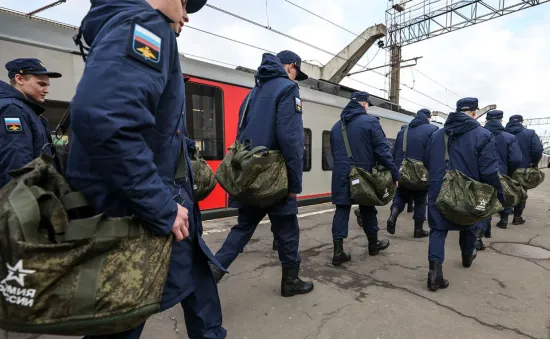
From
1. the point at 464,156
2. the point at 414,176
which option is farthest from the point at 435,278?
the point at 414,176

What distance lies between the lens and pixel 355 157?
3.74 m

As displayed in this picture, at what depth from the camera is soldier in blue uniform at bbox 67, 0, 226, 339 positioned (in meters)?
0.99

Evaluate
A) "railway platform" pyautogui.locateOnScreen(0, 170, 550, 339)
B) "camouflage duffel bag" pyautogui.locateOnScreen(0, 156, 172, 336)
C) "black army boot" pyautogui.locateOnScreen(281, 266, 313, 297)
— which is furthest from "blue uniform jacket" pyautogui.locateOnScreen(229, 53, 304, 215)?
"camouflage duffel bag" pyautogui.locateOnScreen(0, 156, 172, 336)

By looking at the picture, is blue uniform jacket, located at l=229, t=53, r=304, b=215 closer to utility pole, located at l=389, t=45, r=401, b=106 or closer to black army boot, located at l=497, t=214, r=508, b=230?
black army boot, located at l=497, t=214, r=508, b=230

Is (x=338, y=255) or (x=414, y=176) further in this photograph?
(x=414, y=176)

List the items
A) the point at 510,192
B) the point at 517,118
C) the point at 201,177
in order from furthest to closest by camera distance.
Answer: the point at 517,118 → the point at 510,192 → the point at 201,177

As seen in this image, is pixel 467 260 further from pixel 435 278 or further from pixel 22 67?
pixel 22 67

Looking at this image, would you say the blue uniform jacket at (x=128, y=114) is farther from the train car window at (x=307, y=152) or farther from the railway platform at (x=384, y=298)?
the train car window at (x=307, y=152)

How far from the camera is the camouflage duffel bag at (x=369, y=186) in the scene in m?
3.56

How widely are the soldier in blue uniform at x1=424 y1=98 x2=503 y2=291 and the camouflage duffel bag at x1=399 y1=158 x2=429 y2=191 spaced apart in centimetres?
159

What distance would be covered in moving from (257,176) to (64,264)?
63.6 inches

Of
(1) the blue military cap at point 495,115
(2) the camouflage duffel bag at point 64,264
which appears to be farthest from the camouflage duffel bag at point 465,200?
(1) the blue military cap at point 495,115

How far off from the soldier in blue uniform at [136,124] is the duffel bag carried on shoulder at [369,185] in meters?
2.47

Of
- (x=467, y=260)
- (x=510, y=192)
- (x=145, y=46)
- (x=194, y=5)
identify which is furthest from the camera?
(x=510, y=192)
